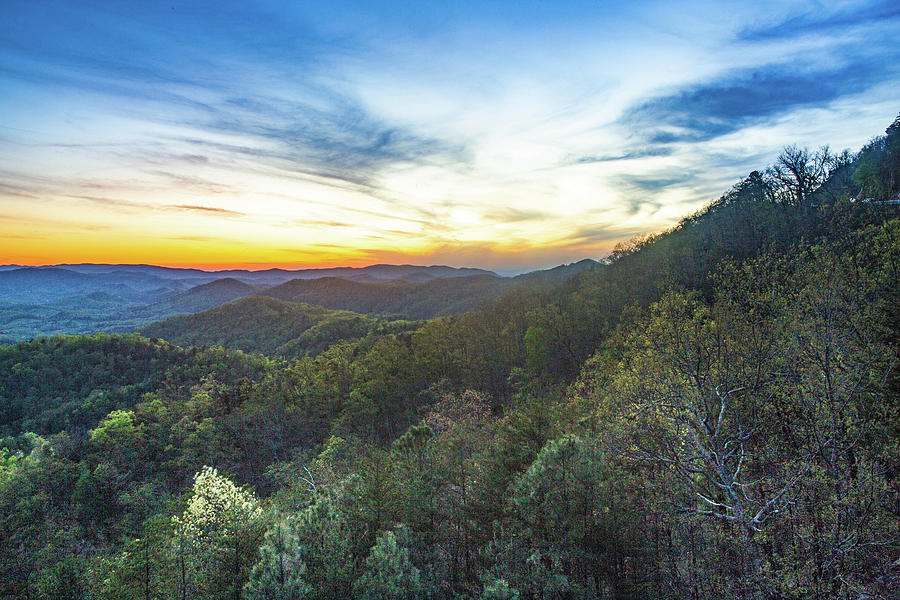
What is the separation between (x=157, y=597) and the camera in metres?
13.7

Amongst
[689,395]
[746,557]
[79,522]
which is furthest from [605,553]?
[79,522]

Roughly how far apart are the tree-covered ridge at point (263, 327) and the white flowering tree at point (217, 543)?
114758 mm

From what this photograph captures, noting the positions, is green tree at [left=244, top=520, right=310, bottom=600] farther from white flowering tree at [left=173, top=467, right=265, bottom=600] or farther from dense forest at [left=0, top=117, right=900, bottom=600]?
white flowering tree at [left=173, top=467, right=265, bottom=600]

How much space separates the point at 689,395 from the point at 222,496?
73.5 ft

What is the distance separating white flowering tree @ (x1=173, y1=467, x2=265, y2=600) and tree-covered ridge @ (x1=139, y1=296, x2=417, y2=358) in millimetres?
114758

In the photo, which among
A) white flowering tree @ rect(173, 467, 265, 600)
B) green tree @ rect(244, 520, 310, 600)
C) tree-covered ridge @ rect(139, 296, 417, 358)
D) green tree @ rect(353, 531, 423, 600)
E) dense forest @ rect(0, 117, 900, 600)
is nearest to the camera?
green tree @ rect(244, 520, 310, 600)

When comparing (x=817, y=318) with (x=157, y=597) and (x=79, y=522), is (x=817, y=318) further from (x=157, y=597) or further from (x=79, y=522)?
(x=79, y=522)

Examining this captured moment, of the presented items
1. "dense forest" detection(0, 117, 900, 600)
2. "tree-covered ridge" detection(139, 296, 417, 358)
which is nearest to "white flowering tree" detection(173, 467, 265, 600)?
"dense forest" detection(0, 117, 900, 600)

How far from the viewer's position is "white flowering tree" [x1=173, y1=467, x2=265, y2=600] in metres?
13.0

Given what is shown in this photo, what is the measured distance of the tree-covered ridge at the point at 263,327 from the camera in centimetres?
13625

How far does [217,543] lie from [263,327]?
184m

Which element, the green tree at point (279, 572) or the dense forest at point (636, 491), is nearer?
the green tree at point (279, 572)

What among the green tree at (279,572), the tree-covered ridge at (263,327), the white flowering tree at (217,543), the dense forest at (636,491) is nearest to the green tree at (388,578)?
the dense forest at (636,491)

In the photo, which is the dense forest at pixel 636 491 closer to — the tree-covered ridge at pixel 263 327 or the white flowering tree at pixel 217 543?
the white flowering tree at pixel 217 543
